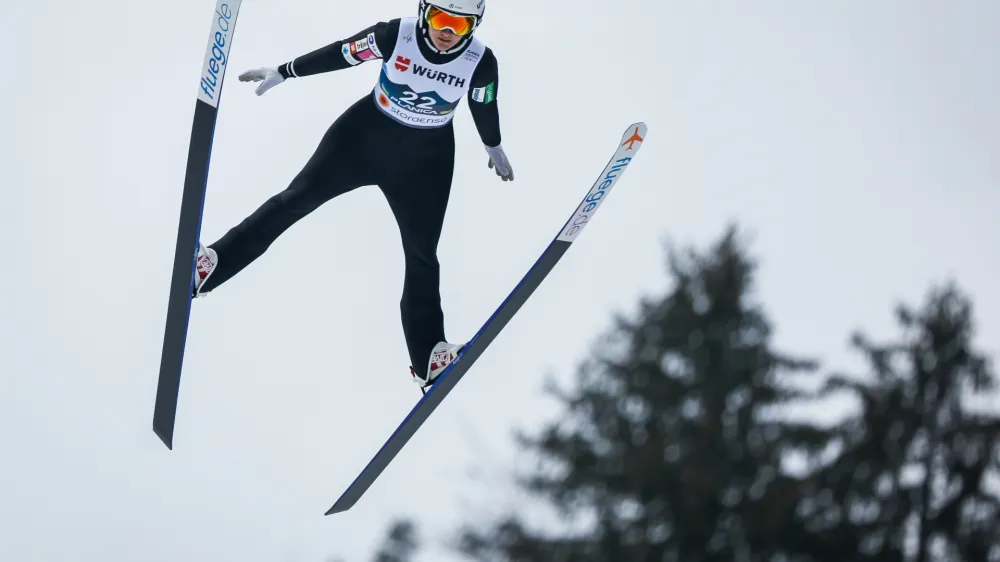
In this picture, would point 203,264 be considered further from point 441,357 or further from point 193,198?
point 441,357

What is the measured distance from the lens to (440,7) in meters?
4.41

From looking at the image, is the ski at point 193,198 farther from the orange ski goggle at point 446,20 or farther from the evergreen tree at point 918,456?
the evergreen tree at point 918,456

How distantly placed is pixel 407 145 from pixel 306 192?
1.48 ft

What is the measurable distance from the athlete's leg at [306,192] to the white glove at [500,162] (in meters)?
0.57

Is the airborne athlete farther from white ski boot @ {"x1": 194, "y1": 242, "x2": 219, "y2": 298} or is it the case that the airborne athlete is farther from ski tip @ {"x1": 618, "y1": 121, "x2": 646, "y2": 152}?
ski tip @ {"x1": 618, "y1": 121, "x2": 646, "y2": 152}

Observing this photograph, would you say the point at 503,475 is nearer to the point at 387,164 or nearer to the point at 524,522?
the point at 524,522

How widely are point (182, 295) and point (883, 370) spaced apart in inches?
540

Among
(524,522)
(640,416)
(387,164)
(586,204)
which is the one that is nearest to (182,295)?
(387,164)

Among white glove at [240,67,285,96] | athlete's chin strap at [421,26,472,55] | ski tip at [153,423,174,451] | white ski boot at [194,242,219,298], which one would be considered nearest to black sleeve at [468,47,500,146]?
athlete's chin strap at [421,26,472,55]

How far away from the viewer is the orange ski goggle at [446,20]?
444cm

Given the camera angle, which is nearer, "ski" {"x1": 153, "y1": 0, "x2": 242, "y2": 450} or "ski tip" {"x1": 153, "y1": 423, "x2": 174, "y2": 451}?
"ski" {"x1": 153, "y1": 0, "x2": 242, "y2": 450}

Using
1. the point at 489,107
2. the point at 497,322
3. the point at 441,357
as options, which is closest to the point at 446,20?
the point at 489,107

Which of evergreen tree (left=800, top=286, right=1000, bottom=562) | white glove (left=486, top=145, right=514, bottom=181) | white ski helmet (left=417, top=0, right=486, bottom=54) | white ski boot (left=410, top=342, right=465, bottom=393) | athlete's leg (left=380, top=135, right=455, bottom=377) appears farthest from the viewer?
evergreen tree (left=800, top=286, right=1000, bottom=562)

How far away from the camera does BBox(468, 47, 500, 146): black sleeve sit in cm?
473
